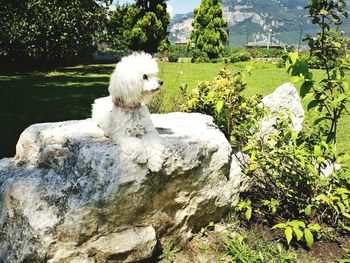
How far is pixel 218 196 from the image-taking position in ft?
15.0

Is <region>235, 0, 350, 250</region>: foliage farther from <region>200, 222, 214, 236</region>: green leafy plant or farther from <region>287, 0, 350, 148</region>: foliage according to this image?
<region>200, 222, 214, 236</region>: green leafy plant

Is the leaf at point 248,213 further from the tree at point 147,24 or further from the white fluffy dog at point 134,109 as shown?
the tree at point 147,24

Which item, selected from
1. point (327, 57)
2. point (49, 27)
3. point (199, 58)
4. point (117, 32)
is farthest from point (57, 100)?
point (117, 32)

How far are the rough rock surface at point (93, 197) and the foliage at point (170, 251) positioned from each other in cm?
11

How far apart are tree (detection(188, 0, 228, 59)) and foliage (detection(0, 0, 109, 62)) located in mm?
19830

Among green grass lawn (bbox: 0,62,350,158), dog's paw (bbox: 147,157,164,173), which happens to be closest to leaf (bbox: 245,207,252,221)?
dog's paw (bbox: 147,157,164,173)

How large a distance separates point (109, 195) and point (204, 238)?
62.6 inches

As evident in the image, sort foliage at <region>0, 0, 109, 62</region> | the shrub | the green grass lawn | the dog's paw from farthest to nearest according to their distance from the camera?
the shrub, foliage at <region>0, 0, 109, 62</region>, the green grass lawn, the dog's paw

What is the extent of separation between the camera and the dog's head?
144 inches

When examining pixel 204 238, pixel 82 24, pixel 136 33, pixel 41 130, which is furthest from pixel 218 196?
pixel 136 33

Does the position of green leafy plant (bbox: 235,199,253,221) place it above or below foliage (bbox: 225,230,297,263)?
above

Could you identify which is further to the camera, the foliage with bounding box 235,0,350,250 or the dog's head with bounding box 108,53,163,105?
the foliage with bounding box 235,0,350,250

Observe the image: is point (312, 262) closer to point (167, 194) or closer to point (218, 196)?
point (218, 196)

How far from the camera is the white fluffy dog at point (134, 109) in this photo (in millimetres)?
3674
